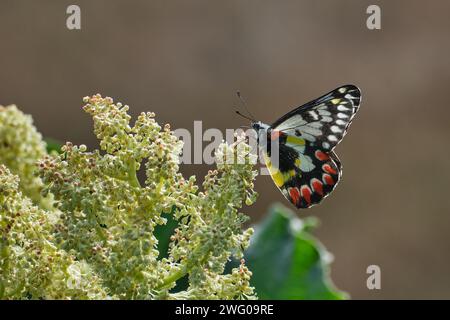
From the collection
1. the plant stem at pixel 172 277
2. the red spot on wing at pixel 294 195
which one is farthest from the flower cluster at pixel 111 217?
the red spot on wing at pixel 294 195

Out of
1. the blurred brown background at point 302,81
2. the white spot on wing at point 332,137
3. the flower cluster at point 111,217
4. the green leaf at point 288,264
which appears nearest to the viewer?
the flower cluster at point 111,217

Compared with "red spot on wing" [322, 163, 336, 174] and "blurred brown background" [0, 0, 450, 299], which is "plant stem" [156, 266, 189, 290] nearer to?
"red spot on wing" [322, 163, 336, 174]

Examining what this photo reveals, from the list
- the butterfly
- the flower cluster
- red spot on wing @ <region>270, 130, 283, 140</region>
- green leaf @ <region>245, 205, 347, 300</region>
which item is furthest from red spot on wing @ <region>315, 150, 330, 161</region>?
the flower cluster

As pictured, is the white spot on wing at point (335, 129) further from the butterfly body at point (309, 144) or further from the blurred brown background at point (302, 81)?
the blurred brown background at point (302, 81)

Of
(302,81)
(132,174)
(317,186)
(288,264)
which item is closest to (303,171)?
(317,186)

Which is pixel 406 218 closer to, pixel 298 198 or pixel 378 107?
pixel 378 107

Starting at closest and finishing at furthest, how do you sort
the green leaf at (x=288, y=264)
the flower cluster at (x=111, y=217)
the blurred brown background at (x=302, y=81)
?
the flower cluster at (x=111, y=217) → the green leaf at (x=288, y=264) → the blurred brown background at (x=302, y=81)
